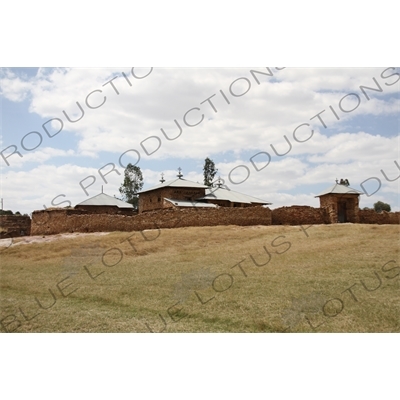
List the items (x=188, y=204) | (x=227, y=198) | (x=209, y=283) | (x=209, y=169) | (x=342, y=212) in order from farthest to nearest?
(x=209, y=169)
(x=227, y=198)
(x=188, y=204)
(x=342, y=212)
(x=209, y=283)

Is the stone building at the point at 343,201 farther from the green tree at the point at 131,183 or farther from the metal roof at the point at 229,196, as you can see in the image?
the green tree at the point at 131,183

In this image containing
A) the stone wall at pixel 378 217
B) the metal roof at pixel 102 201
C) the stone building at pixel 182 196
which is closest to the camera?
the stone wall at pixel 378 217

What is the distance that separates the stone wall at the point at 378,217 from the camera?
24.1 m

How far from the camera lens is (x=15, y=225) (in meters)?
25.5

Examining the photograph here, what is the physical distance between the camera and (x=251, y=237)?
17359mm

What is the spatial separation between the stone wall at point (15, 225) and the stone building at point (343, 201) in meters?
18.9

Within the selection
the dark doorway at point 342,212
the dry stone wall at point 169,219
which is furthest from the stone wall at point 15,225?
the dark doorway at point 342,212

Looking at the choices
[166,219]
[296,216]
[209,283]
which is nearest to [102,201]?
[166,219]

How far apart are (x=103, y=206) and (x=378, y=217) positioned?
19.4 metres

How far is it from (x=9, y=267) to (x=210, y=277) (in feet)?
26.2

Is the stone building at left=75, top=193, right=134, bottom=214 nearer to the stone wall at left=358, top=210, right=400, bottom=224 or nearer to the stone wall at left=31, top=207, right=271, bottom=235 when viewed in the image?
the stone wall at left=31, top=207, right=271, bottom=235

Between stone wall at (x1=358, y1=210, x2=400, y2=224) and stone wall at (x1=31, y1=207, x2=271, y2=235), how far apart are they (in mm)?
6825

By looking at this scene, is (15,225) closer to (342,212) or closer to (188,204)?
(188,204)

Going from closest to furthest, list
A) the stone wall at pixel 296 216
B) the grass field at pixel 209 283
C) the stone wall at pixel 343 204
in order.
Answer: the grass field at pixel 209 283 → the stone wall at pixel 296 216 → the stone wall at pixel 343 204
